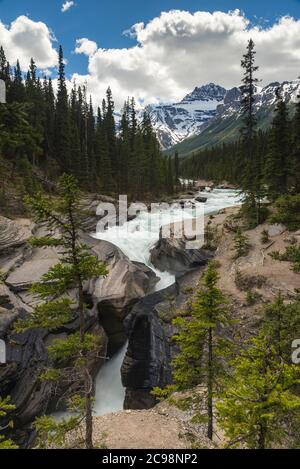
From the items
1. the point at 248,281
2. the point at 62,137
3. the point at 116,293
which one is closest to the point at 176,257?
the point at 116,293

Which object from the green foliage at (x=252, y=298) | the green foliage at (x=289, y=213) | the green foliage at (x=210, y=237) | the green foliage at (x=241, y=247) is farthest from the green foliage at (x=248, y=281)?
the green foliage at (x=210, y=237)

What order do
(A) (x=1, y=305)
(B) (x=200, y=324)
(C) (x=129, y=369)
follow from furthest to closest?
(C) (x=129, y=369)
(A) (x=1, y=305)
(B) (x=200, y=324)

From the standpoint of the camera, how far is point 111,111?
2717 inches

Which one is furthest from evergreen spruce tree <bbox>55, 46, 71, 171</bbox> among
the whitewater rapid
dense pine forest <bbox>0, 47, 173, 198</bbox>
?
the whitewater rapid

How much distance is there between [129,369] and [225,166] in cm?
9349

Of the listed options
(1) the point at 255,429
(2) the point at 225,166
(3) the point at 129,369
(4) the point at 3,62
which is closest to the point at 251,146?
(3) the point at 129,369

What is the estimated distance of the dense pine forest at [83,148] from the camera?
159 ft

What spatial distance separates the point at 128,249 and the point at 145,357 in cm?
1502

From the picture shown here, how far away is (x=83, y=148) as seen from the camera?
57875 mm

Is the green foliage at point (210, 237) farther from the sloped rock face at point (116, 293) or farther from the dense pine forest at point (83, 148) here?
the dense pine forest at point (83, 148)

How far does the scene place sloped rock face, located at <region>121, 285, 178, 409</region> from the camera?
62.3 ft

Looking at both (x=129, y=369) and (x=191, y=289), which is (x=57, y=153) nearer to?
(x=191, y=289)

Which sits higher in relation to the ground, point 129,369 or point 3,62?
point 3,62

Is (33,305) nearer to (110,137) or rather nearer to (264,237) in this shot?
(264,237)
